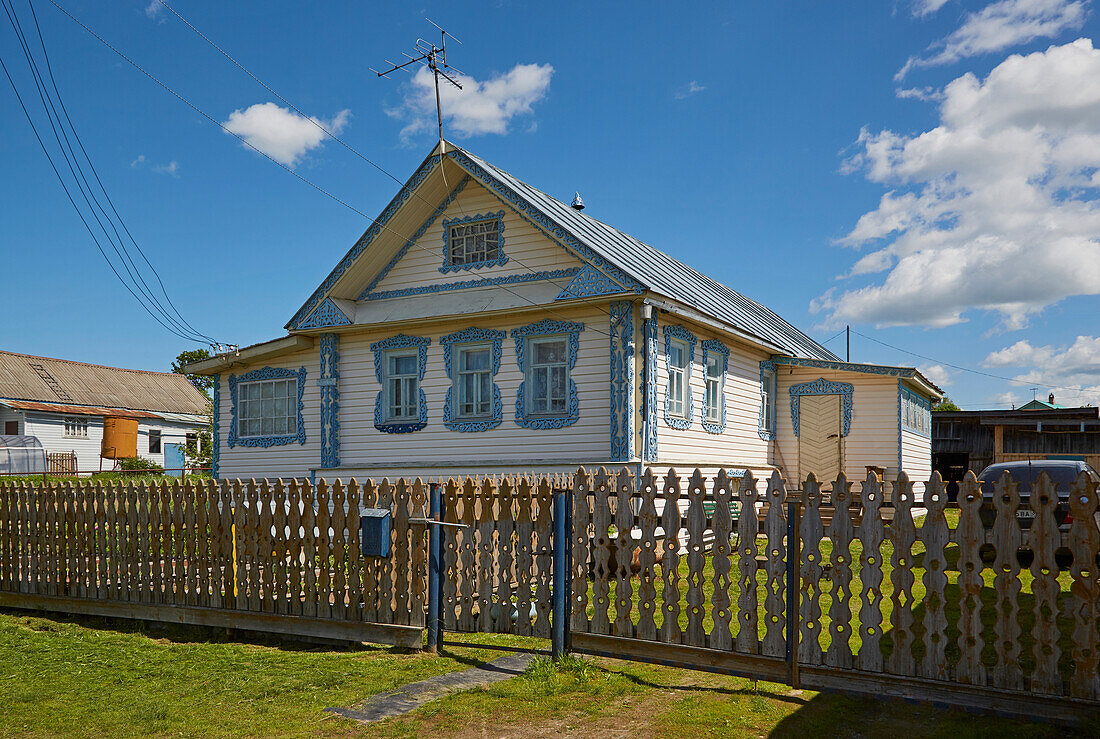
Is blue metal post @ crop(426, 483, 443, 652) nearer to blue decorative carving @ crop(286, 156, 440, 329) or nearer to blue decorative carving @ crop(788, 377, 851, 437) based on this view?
blue decorative carving @ crop(286, 156, 440, 329)

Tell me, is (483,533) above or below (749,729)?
above

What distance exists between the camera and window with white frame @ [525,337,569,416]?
49.3 ft

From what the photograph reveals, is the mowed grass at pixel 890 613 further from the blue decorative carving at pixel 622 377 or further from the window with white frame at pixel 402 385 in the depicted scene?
the window with white frame at pixel 402 385

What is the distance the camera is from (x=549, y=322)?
15.1 meters

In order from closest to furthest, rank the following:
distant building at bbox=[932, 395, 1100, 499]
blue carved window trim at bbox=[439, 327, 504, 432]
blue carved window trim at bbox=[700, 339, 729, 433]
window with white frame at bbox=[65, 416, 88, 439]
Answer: blue carved window trim at bbox=[439, 327, 504, 432], blue carved window trim at bbox=[700, 339, 729, 433], distant building at bbox=[932, 395, 1100, 499], window with white frame at bbox=[65, 416, 88, 439]

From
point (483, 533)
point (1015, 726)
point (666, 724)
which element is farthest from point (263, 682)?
point (1015, 726)

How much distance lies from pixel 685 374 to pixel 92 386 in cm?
4004

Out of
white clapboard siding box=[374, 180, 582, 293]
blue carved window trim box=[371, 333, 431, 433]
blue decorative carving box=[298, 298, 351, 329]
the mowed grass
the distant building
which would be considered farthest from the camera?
the distant building

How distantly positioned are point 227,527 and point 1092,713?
7509mm

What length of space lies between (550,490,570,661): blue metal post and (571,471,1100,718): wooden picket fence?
84mm

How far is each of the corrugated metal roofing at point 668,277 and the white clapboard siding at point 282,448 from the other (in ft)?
19.8

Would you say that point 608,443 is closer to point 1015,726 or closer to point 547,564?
point 547,564

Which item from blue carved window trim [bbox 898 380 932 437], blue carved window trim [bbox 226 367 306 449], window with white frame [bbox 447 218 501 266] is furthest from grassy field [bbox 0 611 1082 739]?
blue carved window trim [bbox 898 380 932 437]

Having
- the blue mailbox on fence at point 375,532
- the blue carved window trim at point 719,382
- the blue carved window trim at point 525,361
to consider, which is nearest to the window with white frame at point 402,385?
the blue carved window trim at point 525,361
